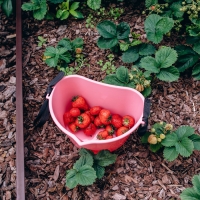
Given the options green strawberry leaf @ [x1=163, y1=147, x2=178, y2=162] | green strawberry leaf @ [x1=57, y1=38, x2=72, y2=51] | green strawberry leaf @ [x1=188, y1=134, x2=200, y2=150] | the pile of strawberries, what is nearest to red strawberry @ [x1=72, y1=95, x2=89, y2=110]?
the pile of strawberries

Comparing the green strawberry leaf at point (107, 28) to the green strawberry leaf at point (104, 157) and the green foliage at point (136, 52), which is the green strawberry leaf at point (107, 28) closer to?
the green foliage at point (136, 52)

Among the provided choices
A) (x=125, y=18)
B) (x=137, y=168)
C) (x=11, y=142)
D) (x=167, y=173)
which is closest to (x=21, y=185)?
(x=11, y=142)

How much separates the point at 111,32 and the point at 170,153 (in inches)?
33.3

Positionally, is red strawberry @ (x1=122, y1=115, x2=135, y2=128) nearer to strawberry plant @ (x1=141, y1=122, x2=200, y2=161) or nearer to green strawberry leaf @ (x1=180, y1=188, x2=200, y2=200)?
strawberry plant @ (x1=141, y1=122, x2=200, y2=161)

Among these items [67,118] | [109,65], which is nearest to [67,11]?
[109,65]

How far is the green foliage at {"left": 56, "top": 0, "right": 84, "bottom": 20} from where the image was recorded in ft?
7.63

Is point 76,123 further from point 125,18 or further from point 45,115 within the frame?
point 125,18

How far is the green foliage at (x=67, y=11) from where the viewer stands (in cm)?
233

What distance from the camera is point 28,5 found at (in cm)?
222

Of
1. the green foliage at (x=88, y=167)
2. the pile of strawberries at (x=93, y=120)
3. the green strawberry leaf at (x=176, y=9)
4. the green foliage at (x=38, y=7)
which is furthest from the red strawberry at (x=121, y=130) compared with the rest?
the green foliage at (x=38, y=7)

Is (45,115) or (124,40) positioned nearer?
(45,115)

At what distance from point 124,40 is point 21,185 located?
1.08m

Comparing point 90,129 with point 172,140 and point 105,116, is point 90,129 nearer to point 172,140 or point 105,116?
point 105,116

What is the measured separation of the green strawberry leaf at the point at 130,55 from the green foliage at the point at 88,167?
0.63 meters
